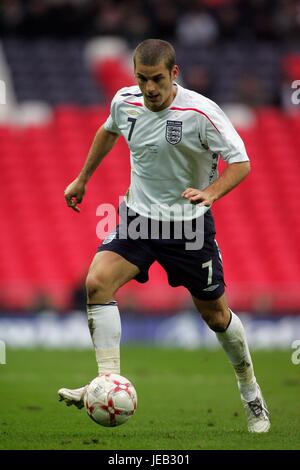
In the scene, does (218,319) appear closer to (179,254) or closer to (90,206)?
(179,254)

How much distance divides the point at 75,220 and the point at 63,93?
3.64m

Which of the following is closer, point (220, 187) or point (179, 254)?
point (220, 187)

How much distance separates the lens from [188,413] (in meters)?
9.26

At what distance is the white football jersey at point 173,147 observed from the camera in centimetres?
764

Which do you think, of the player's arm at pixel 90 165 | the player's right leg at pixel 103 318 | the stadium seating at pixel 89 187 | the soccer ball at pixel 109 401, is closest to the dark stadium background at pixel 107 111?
the stadium seating at pixel 89 187

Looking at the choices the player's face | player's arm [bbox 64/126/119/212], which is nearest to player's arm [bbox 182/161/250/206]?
the player's face

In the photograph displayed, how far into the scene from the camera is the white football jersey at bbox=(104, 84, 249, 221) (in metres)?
7.64

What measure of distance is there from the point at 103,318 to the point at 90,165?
4.31 feet

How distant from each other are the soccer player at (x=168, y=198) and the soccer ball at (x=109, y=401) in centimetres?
18

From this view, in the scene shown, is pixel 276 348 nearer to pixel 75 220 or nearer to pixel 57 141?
pixel 75 220

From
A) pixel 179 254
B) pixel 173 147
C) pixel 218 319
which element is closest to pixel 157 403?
pixel 218 319

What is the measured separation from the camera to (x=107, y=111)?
22.8m

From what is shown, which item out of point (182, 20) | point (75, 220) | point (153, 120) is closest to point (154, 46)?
point (153, 120)

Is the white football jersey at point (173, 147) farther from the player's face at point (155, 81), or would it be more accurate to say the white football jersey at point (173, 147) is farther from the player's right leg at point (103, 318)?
the player's right leg at point (103, 318)
